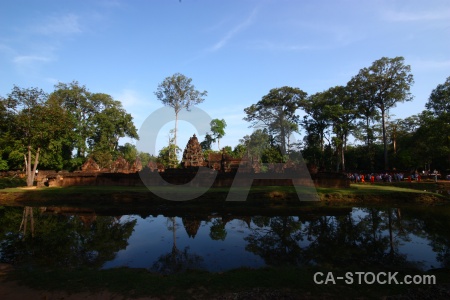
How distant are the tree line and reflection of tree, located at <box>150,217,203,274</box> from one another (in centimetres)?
2223

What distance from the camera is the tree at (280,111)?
42531 millimetres

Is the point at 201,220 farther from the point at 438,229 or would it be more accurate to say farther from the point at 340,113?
the point at 340,113

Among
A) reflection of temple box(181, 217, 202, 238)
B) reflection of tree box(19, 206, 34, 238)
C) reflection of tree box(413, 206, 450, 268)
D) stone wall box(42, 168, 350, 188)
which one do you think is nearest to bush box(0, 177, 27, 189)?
stone wall box(42, 168, 350, 188)

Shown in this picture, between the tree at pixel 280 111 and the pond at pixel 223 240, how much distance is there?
28395mm

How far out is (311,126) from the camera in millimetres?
41156

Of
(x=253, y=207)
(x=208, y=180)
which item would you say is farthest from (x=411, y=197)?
(x=208, y=180)

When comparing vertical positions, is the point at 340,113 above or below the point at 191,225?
above

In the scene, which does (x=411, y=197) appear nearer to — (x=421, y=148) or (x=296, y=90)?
(x=421, y=148)

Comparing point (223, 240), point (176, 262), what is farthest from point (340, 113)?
point (176, 262)

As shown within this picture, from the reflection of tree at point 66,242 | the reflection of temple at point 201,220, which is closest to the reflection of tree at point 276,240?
the reflection of temple at point 201,220

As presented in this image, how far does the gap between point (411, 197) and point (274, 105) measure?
88.1 feet

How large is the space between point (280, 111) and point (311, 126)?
524 centimetres

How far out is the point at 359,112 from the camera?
3997cm

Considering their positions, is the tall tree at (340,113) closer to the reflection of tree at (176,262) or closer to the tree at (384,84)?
the tree at (384,84)
